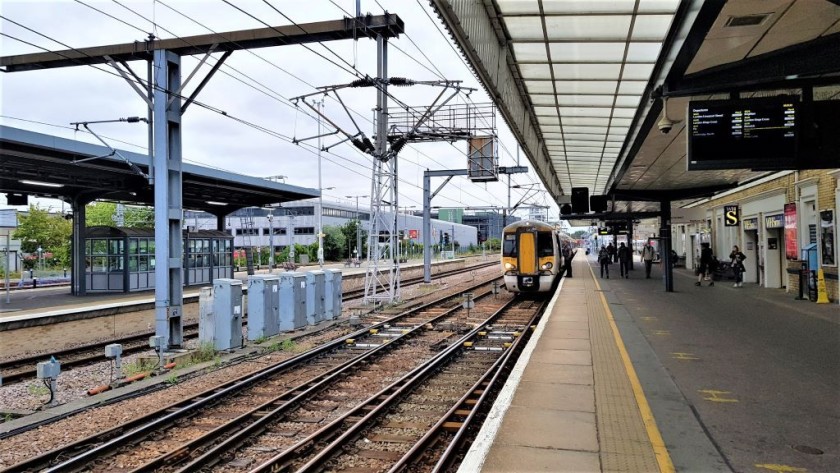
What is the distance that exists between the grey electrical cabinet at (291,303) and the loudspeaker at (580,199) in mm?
11579

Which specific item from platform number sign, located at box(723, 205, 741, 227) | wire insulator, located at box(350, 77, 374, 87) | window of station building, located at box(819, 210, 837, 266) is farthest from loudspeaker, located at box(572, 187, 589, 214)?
wire insulator, located at box(350, 77, 374, 87)

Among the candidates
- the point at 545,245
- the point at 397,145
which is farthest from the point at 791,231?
the point at 397,145

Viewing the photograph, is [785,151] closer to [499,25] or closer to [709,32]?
[709,32]

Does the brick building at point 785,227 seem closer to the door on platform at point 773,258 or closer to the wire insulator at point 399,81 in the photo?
the door on platform at point 773,258

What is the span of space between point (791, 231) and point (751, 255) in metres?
6.43

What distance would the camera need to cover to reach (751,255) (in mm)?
22641

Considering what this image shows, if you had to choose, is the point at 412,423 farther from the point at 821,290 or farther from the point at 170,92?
the point at 821,290

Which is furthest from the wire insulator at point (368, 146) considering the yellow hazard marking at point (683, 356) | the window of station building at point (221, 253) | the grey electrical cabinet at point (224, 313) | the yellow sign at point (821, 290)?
the window of station building at point (221, 253)

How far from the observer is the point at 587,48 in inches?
350

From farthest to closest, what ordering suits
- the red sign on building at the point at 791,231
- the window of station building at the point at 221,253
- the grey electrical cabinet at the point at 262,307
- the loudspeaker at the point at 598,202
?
1. the window of station building at the point at 221,253
2. the loudspeaker at the point at 598,202
3. the red sign on building at the point at 791,231
4. the grey electrical cabinet at the point at 262,307

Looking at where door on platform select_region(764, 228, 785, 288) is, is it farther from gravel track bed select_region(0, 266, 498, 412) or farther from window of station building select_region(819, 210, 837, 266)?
gravel track bed select_region(0, 266, 498, 412)

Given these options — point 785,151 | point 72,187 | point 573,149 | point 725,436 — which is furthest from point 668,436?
point 72,187

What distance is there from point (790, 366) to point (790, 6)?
4.87 meters

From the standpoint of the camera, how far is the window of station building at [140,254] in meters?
22.5
